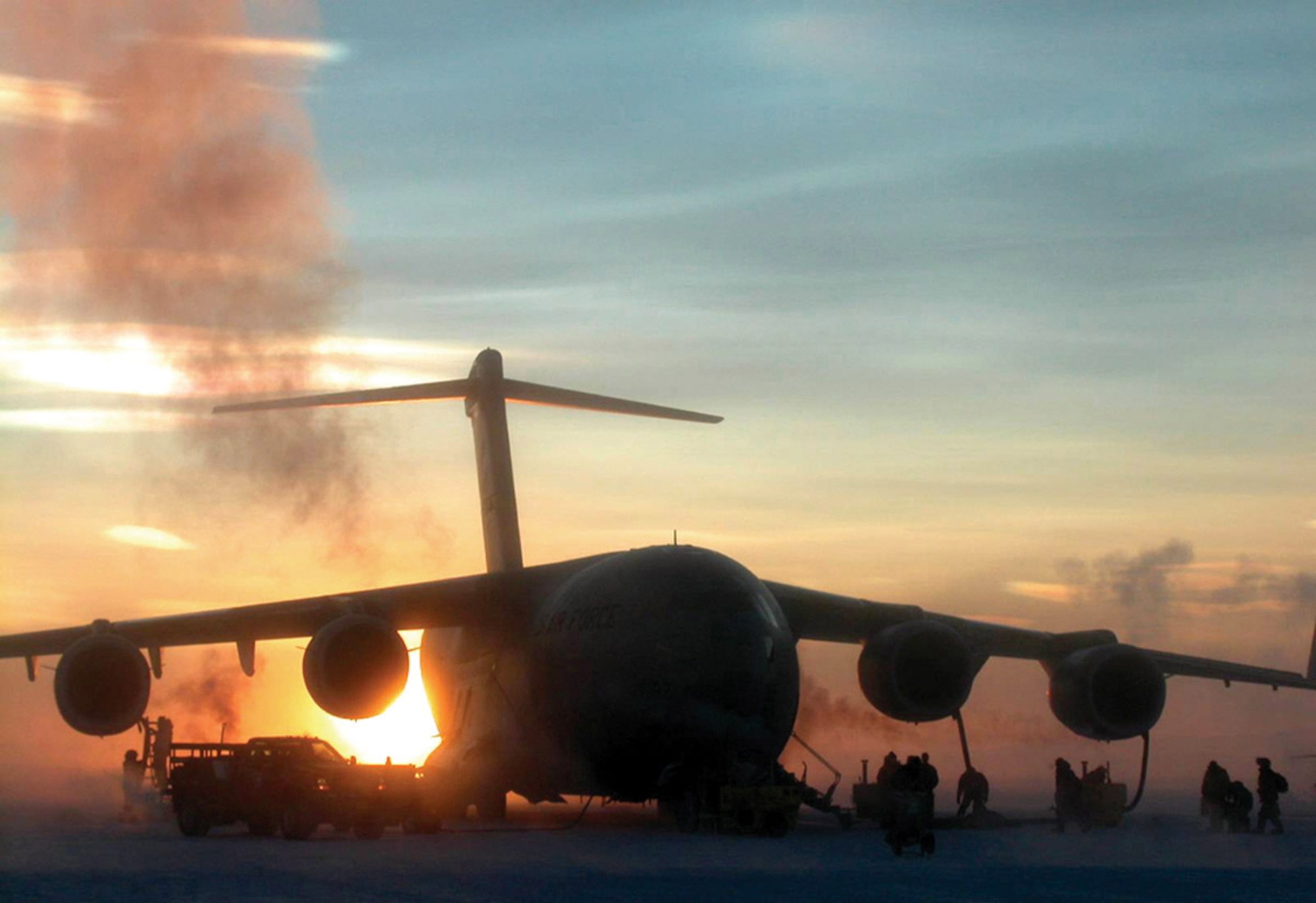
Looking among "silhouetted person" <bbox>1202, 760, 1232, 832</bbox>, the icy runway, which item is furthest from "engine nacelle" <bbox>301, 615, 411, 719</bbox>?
"silhouetted person" <bbox>1202, 760, 1232, 832</bbox>

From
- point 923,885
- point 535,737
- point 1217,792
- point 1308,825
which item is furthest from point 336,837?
point 1308,825

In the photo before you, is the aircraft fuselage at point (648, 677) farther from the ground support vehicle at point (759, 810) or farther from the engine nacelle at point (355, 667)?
the engine nacelle at point (355, 667)

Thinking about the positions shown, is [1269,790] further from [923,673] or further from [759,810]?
[759,810]

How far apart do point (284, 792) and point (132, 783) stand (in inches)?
376

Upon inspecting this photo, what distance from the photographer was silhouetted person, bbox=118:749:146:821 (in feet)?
→ 109

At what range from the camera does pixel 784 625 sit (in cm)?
2573

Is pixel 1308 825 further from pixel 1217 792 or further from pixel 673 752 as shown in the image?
pixel 673 752

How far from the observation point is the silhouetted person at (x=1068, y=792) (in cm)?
2927

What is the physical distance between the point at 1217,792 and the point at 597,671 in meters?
11.5

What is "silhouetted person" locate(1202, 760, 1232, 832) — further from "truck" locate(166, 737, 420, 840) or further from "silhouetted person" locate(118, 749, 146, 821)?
"silhouetted person" locate(118, 749, 146, 821)

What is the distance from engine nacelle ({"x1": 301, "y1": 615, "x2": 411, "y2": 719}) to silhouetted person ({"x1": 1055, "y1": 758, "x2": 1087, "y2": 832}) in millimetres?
11375

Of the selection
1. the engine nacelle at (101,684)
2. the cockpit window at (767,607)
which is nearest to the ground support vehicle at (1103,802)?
→ the cockpit window at (767,607)

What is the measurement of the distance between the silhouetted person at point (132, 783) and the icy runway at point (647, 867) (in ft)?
18.5

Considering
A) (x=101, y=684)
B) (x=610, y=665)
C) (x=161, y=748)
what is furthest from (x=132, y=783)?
(x=610, y=665)
